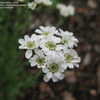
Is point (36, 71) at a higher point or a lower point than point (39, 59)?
lower

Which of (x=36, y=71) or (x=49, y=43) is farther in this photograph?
(x=36, y=71)

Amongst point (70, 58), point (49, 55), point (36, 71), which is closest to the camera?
point (49, 55)

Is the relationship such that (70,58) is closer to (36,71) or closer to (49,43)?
(49,43)

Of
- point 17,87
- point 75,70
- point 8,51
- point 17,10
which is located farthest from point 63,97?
point 17,10

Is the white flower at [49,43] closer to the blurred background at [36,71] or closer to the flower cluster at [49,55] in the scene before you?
the flower cluster at [49,55]

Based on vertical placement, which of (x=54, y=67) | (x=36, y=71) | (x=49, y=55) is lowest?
(x=36, y=71)

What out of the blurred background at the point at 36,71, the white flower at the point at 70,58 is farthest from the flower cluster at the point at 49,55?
the blurred background at the point at 36,71

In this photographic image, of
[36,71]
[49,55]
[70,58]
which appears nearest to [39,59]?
[49,55]
